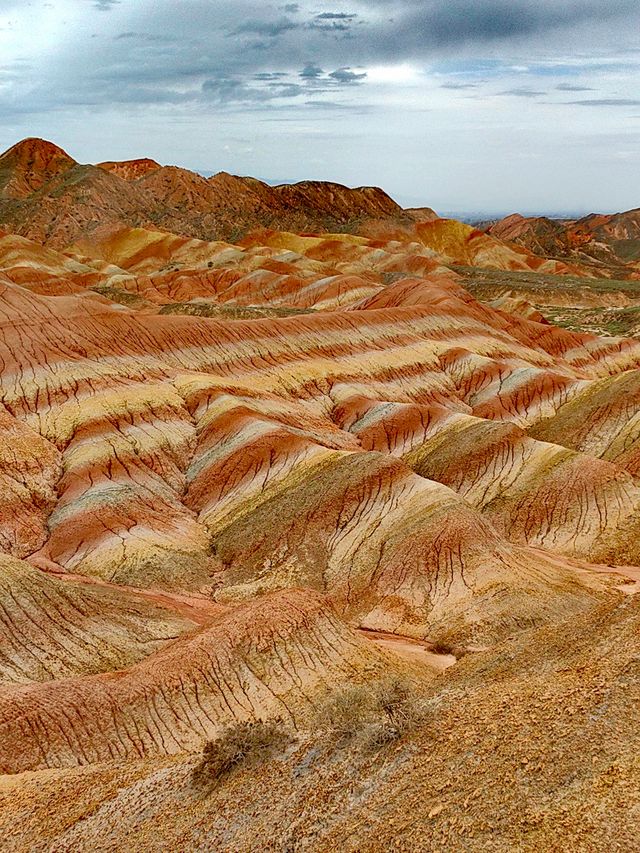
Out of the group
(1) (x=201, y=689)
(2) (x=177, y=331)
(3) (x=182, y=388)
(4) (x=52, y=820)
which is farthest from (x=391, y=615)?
(2) (x=177, y=331)

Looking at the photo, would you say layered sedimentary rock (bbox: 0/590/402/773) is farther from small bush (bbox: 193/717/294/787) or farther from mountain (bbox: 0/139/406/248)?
mountain (bbox: 0/139/406/248)

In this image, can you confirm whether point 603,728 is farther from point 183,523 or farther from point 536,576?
point 183,523

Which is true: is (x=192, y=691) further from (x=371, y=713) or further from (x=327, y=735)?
(x=327, y=735)

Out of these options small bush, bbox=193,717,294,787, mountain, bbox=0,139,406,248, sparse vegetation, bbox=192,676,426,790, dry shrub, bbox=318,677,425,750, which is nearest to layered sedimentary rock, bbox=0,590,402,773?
dry shrub, bbox=318,677,425,750

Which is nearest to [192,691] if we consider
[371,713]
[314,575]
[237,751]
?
[237,751]

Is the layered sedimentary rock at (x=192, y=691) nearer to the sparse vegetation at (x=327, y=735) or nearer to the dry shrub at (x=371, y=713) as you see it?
the dry shrub at (x=371, y=713)

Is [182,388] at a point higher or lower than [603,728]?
lower
